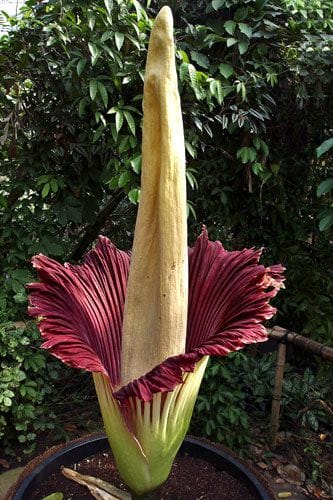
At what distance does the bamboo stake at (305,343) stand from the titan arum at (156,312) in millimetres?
748

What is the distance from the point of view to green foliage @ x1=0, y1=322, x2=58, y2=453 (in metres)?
1.65

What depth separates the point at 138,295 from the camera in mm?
795

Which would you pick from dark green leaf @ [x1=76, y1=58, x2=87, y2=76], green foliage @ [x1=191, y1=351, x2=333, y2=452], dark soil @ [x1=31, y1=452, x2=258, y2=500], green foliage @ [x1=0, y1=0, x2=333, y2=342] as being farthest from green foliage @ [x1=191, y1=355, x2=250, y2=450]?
dark green leaf @ [x1=76, y1=58, x2=87, y2=76]

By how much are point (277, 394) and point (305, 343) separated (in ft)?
1.10

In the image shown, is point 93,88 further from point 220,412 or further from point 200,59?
point 220,412

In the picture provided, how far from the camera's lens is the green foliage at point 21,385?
1652 millimetres

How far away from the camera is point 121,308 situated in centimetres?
96

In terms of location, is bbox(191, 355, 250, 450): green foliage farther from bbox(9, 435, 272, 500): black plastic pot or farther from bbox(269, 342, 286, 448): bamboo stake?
bbox(9, 435, 272, 500): black plastic pot

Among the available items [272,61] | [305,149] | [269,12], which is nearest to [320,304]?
[305,149]

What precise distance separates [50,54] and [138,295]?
3.67ft

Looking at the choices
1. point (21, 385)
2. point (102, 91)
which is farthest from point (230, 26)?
point (21, 385)

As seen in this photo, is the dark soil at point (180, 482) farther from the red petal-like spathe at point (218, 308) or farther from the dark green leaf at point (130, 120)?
the dark green leaf at point (130, 120)

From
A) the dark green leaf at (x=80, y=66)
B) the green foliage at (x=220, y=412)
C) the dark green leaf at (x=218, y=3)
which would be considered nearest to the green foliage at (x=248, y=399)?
the green foliage at (x=220, y=412)

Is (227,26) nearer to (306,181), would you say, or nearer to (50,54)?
(50,54)
